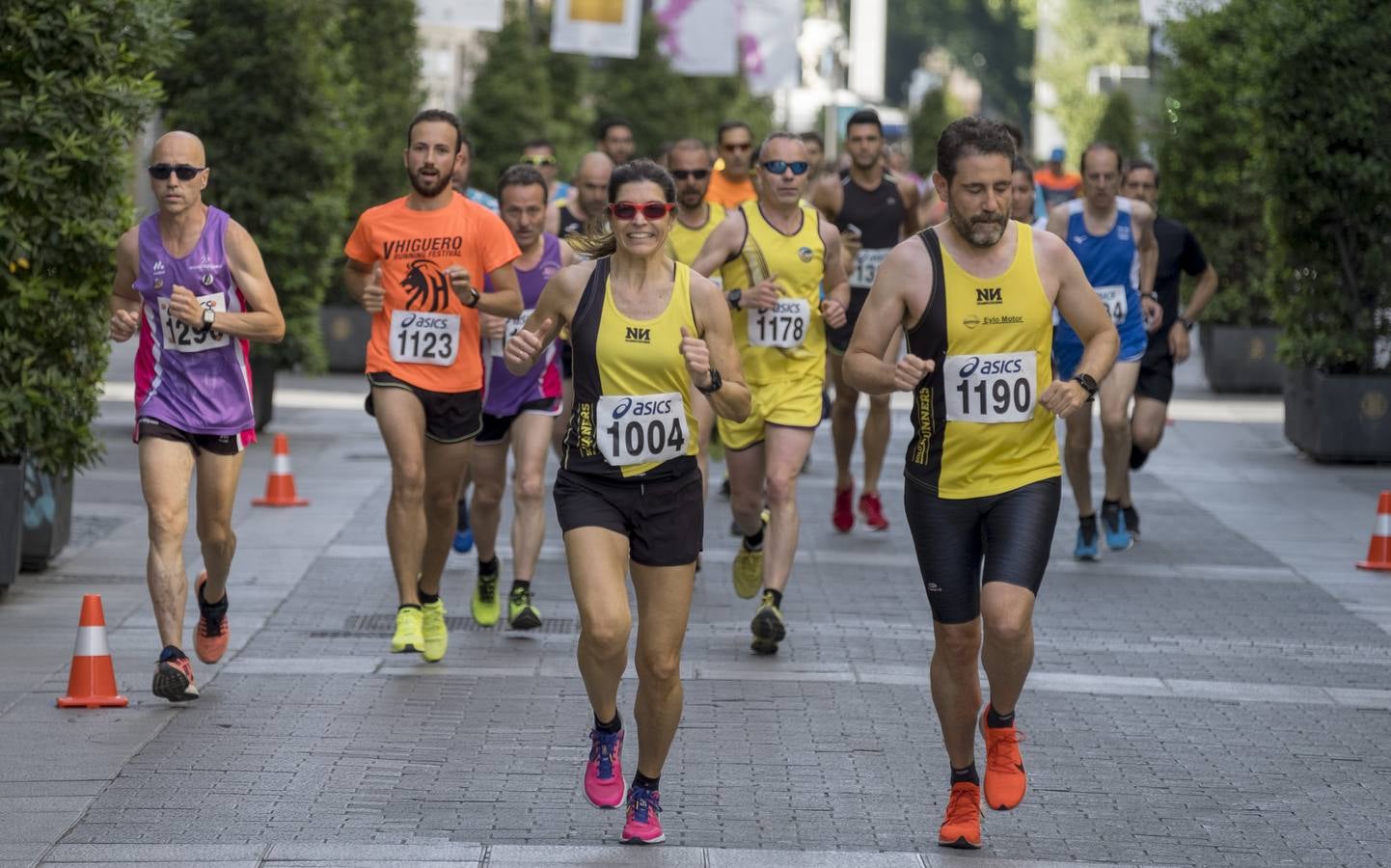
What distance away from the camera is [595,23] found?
90.1 feet

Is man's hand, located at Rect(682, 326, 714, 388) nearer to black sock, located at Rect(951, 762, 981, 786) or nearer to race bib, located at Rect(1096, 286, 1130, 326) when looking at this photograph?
black sock, located at Rect(951, 762, 981, 786)

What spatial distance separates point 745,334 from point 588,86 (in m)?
31.4

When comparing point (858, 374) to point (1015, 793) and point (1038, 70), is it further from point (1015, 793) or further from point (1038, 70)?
point (1038, 70)

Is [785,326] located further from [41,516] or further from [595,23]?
[595,23]

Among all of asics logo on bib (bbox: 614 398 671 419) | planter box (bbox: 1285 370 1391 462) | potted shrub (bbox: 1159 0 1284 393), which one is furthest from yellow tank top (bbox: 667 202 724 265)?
potted shrub (bbox: 1159 0 1284 393)

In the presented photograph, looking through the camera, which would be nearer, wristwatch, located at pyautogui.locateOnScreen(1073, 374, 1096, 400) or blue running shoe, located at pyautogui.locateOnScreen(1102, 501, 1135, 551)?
wristwatch, located at pyautogui.locateOnScreen(1073, 374, 1096, 400)

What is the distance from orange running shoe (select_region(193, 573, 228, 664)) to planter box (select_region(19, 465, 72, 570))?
2454 millimetres

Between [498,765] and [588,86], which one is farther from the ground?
[588,86]

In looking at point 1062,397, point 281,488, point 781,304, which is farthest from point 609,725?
point 281,488

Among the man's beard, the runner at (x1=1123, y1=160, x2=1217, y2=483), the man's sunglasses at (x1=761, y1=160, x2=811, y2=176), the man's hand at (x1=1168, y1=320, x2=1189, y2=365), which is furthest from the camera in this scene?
the runner at (x1=1123, y1=160, x2=1217, y2=483)

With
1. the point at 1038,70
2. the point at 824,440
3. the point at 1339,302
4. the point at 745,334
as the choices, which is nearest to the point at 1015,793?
the point at 745,334

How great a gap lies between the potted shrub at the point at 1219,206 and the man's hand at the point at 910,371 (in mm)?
17958

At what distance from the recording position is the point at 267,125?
19.5 meters

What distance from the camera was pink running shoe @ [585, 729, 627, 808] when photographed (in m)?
6.45
